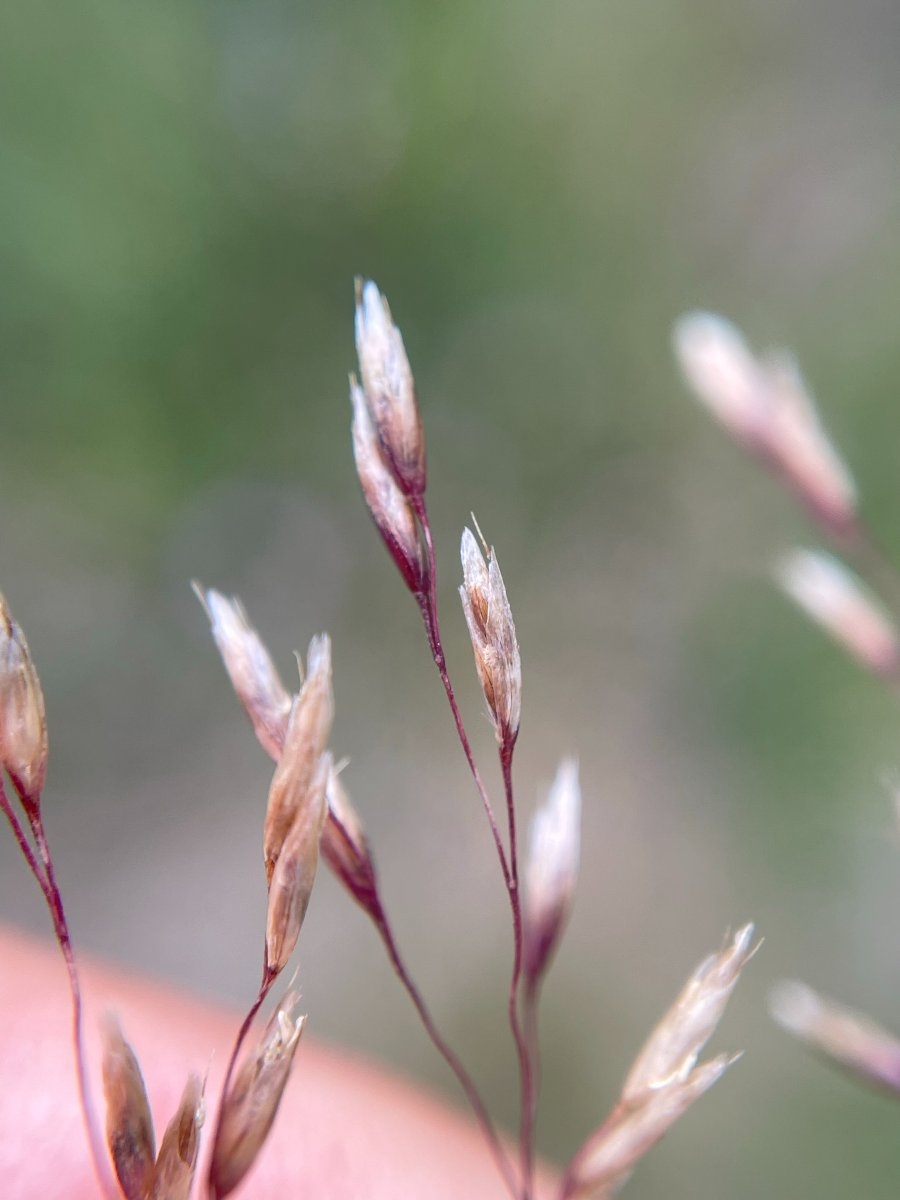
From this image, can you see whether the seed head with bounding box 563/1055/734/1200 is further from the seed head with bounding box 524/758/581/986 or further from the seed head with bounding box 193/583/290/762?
the seed head with bounding box 193/583/290/762

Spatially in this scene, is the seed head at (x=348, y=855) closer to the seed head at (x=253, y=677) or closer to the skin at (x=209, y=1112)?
the seed head at (x=253, y=677)

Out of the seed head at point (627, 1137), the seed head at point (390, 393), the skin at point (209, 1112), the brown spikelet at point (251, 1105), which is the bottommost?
the skin at point (209, 1112)

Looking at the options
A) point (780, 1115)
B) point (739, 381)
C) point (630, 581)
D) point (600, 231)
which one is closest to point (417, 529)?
point (739, 381)

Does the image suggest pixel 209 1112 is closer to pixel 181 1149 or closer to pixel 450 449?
pixel 181 1149

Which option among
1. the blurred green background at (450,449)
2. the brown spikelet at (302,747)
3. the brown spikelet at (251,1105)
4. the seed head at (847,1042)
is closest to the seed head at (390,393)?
the brown spikelet at (302,747)

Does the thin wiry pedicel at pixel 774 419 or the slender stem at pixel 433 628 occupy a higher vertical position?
the slender stem at pixel 433 628

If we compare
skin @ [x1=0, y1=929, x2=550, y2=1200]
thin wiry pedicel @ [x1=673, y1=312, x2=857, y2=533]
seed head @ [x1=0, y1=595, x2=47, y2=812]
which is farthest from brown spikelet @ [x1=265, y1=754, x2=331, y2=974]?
skin @ [x1=0, y1=929, x2=550, y2=1200]

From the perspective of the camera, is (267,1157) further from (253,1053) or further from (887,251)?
(887,251)
